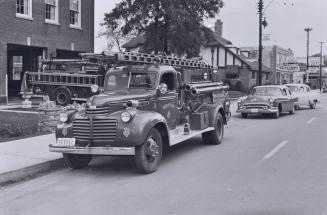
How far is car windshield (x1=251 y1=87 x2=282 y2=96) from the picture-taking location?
21891 millimetres

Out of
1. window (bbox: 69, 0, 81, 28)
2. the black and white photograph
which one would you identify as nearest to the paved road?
the black and white photograph

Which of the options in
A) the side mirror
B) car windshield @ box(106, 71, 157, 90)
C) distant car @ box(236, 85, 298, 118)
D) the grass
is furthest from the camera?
distant car @ box(236, 85, 298, 118)

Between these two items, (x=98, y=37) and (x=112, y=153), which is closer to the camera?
(x=112, y=153)

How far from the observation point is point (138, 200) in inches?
262

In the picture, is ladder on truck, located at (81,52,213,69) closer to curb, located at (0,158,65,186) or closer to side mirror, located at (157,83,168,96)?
side mirror, located at (157,83,168,96)

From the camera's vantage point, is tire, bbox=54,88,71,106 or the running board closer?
the running board

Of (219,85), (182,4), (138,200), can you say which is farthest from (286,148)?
(182,4)

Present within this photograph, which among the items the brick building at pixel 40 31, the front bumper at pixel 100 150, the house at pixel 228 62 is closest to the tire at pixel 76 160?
the front bumper at pixel 100 150

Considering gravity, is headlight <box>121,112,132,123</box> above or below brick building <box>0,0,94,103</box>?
below

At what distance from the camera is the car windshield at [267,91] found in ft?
71.8

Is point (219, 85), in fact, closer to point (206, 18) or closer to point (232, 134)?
point (232, 134)

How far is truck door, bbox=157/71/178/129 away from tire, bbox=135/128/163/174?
85 centimetres

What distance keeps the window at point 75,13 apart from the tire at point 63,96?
25.4 ft

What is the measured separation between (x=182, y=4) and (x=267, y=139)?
44.1 ft
